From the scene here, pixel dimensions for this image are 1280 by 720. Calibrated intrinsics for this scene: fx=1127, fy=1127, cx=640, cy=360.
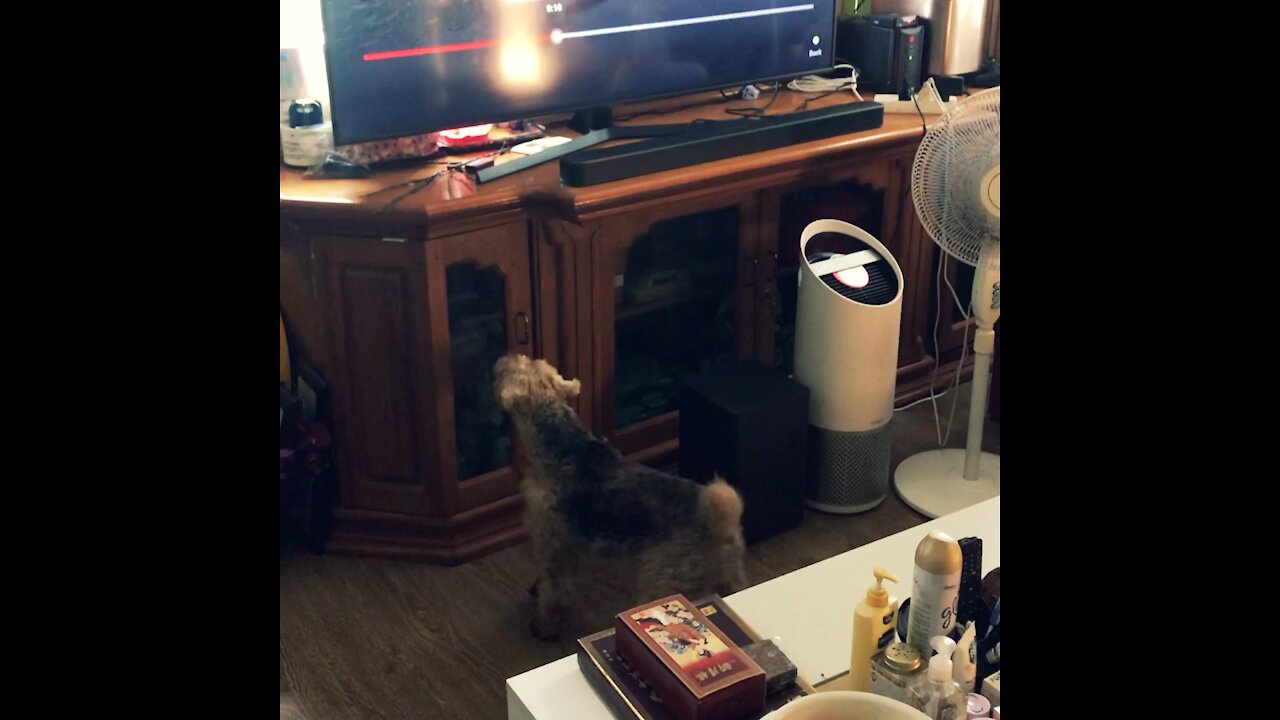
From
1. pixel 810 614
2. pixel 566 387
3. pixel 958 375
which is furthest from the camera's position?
pixel 958 375

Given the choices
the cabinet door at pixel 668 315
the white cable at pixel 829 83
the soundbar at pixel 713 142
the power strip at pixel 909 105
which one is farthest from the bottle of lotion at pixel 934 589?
the white cable at pixel 829 83

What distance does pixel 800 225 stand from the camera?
2926 mm

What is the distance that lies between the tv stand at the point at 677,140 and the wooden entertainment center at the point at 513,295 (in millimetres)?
31

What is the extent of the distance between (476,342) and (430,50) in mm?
632

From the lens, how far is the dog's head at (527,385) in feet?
7.14

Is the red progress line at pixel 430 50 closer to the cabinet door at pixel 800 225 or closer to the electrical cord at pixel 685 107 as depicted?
the electrical cord at pixel 685 107

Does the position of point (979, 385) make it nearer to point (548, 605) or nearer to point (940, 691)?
point (548, 605)

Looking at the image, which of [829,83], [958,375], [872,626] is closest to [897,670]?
[872,626]

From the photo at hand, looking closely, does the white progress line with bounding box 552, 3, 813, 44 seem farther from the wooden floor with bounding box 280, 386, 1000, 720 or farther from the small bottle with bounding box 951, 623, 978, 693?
the small bottle with bounding box 951, 623, 978, 693

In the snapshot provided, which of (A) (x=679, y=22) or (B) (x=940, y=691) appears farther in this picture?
(A) (x=679, y=22)

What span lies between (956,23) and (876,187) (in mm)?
538
